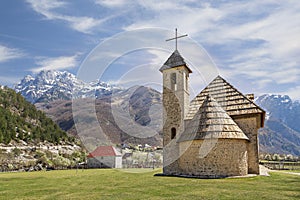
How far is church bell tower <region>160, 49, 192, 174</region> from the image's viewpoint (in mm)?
26511

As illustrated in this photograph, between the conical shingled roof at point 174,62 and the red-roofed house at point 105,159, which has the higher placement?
the conical shingled roof at point 174,62

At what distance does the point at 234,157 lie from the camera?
21.9 metres

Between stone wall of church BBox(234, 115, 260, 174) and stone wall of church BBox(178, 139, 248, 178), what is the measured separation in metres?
2.51

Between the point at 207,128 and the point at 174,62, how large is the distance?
8645mm

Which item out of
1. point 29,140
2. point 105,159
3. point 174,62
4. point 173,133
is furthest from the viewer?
point 29,140

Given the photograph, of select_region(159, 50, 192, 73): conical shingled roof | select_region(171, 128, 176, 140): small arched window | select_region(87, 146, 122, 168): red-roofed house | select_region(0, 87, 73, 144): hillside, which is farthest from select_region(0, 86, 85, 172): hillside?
select_region(159, 50, 192, 73): conical shingled roof

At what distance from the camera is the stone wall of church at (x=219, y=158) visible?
71.5 ft

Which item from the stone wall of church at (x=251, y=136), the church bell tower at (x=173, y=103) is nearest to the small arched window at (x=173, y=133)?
the church bell tower at (x=173, y=103)

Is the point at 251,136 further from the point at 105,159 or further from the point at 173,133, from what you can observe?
the point at 105,159

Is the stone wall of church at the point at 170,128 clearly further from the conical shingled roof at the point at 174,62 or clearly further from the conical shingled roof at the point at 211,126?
the conical shingled roof at the point at 211,126

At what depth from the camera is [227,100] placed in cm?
2752

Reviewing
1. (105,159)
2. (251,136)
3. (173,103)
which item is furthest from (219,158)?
(105,159)

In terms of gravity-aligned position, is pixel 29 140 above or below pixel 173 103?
below

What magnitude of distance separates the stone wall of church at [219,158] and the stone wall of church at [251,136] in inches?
99.0
